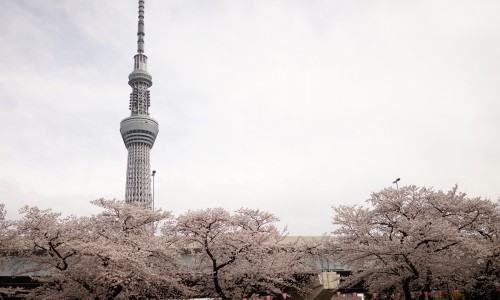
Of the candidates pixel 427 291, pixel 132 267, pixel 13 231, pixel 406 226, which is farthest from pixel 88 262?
pixel 427 291

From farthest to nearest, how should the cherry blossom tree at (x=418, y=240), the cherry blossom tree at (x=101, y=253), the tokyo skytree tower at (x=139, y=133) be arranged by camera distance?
the tokyo skytree tower at (x=139, y=133), the cherry blossom tree at (x=418, y=240), the cherry blossom tree at (x=101, y=253)

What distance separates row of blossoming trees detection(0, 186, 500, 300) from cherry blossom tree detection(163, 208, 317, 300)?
0.07 m

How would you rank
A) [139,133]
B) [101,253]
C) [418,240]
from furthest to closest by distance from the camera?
1. [139,133]
2. [418,240]
3. [101,253]

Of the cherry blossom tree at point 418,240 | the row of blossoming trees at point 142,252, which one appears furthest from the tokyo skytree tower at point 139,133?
the cherry blossom tree at point 418,240

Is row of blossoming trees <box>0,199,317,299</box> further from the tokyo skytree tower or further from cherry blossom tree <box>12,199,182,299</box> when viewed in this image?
the tokyo skytree tower

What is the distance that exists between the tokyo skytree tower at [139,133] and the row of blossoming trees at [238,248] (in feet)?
365

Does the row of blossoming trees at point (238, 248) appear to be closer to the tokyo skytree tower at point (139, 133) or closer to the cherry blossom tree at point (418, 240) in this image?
the cherry blossom tree at point (418, 240)

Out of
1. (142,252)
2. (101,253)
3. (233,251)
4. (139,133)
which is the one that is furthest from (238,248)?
(139,133)

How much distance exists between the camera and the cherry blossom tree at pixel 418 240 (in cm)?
2684

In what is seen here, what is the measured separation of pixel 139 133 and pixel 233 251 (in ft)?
416

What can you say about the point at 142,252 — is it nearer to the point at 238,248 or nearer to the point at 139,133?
the point at 238,248

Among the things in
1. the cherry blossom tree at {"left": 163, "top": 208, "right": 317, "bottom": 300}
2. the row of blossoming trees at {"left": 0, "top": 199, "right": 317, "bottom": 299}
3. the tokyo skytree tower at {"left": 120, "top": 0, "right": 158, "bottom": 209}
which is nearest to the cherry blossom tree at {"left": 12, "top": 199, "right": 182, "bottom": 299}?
the row of blossoming trees at {"left": 0, "top": 199, "right": 317, "bottom": 299}

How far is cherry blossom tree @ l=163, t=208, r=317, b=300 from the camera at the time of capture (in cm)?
2750

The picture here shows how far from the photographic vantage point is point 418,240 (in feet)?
87.5
